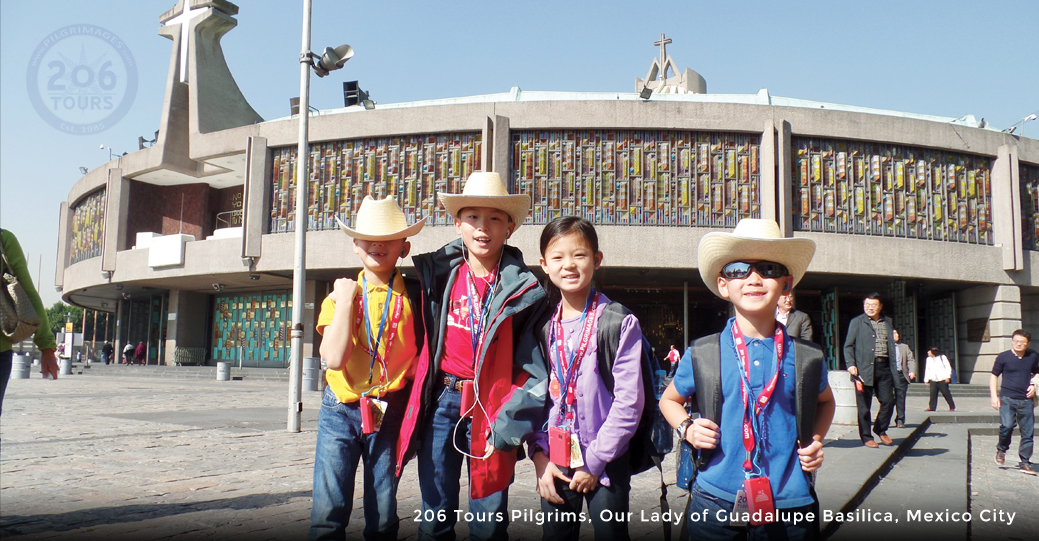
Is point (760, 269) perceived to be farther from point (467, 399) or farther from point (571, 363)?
point (467, 399)

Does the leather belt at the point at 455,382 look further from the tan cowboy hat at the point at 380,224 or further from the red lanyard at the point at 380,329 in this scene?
the tan cowboy hat at the point at 380,224

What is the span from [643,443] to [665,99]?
76.0 ft

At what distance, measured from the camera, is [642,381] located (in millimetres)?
2941

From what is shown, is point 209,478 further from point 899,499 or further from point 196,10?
point 196,10

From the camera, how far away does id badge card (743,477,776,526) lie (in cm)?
250

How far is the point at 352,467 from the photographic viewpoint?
3.18 meters

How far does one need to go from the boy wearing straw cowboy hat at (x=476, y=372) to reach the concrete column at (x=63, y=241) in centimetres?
4130

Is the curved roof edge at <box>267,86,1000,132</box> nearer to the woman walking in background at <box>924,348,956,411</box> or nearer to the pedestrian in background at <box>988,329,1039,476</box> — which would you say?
the woman walking in background at <box>924,348,956,411</box>

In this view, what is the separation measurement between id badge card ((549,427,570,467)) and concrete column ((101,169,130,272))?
33.9 m

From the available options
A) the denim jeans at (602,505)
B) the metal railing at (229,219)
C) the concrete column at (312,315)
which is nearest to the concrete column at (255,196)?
the concrete column at (312,315)

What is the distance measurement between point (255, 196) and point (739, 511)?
26986 millimetres

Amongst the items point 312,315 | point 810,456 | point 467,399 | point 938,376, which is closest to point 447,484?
point 467,399

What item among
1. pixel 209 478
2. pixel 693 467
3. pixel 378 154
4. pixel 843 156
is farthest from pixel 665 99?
pixel 693 467

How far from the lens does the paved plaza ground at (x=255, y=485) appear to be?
173 inches
